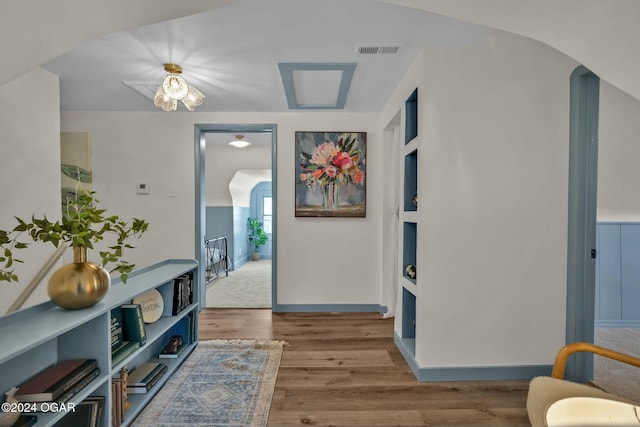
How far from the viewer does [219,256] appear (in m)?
5.32

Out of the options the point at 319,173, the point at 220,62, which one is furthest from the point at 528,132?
the point at 220,62

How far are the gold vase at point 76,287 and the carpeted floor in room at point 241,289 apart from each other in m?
2.44

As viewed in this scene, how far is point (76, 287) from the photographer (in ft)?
4.52

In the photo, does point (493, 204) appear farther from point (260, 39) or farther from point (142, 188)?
point (142, 188)

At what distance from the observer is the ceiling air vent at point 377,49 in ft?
6.88

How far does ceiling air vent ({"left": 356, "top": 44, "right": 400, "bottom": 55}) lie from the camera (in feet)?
6.88

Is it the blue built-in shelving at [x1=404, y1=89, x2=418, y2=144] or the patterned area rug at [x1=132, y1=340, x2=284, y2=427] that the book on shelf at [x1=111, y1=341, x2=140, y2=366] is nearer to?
the patterned area rug at [x1=132, y1=340, x2=284, y2=427]

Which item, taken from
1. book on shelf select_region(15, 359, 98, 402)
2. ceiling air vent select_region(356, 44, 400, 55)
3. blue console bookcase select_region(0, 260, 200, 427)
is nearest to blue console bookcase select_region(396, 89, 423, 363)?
ceiling air vent select_region(356, 44, 400, 55)

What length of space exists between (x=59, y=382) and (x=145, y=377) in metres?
0.75

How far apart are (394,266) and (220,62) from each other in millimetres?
2409

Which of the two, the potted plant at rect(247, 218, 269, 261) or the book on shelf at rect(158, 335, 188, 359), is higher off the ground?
the potted plant at rect(247, 218, 269, 261)

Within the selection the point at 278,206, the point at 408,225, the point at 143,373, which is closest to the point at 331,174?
the point at 278,206

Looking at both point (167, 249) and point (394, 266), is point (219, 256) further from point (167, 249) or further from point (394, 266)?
point (394, 266)

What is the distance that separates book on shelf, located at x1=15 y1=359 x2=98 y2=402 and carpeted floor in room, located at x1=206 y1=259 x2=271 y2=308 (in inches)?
96.6
